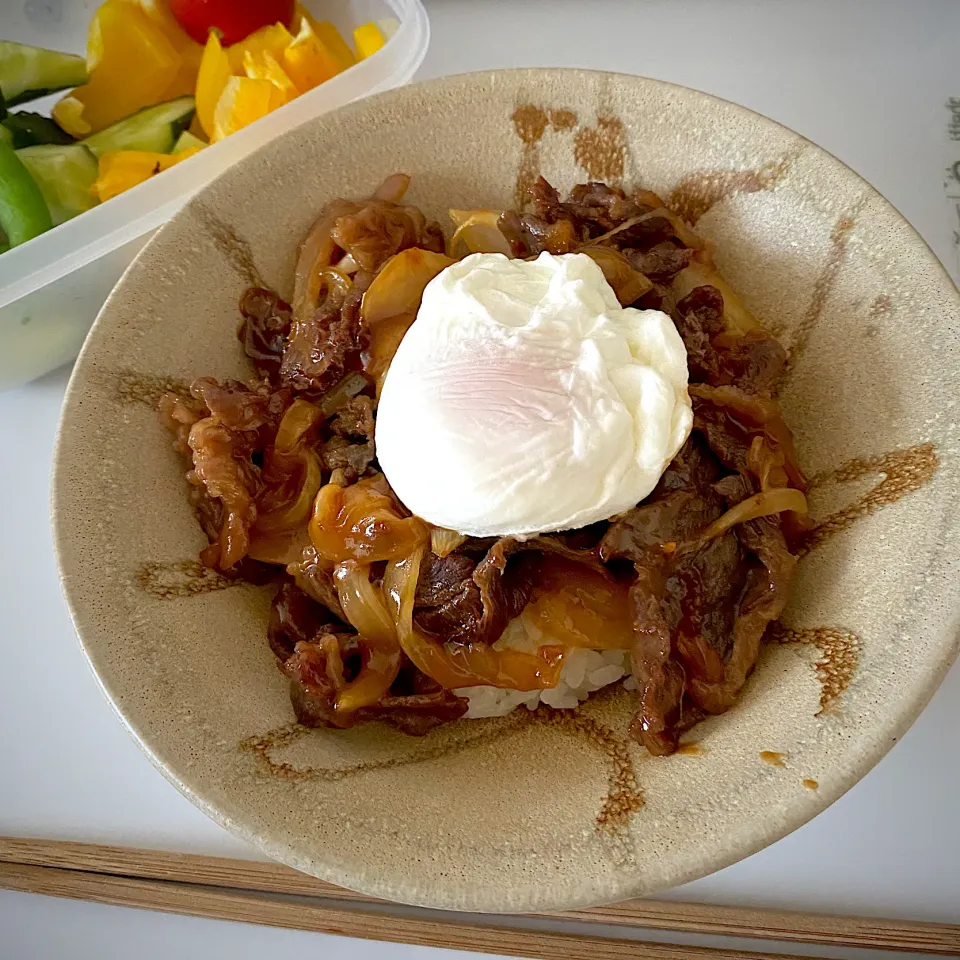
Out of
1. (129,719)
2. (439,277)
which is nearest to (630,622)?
(439,277)

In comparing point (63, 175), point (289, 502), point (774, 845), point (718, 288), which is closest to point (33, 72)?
point (63, 175)

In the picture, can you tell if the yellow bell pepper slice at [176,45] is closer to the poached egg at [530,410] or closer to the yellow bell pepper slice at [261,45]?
the yellow bell pepper slice at [261,45]

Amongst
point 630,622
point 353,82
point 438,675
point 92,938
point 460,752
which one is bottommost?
point 92,938

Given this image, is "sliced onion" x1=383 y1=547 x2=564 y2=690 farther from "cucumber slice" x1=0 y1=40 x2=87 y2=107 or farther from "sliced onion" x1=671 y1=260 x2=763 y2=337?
"cucumber slice" x1=0 y1=40 x2=87 y2=107

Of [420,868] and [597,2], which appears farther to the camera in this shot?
[597,2]

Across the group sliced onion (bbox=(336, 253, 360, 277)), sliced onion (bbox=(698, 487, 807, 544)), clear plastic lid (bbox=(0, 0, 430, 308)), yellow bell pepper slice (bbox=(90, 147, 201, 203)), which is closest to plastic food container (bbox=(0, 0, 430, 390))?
clear plastic lid (bbox=(0, 0, 430, 308))

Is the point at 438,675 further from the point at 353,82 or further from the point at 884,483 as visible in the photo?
the point at 353,82

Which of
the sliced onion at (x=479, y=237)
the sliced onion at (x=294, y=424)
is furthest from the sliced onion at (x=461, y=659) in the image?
the sliced onion at (x=479, y=237)
